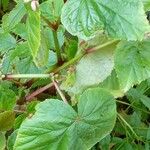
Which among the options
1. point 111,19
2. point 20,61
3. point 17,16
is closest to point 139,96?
point 20,61

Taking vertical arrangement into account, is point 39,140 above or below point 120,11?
below

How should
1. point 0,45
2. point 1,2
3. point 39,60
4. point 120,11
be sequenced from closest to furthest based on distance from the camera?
point 120,11
point 39,60
point 0,45
point 1,2

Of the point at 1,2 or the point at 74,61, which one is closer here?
the point at 74,61

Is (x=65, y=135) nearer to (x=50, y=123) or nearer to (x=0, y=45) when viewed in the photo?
(x=50, y=123)

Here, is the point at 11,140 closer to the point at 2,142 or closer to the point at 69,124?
the point at 2,142

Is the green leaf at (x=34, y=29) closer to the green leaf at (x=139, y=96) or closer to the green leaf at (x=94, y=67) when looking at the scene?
the green leaf at (x=94, y=67)

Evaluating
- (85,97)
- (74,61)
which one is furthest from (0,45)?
(85,97)
